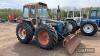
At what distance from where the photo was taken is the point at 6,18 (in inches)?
999

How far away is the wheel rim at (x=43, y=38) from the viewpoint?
23.8ft

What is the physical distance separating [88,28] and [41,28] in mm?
4681

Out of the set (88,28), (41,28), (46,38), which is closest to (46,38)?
(46,38)

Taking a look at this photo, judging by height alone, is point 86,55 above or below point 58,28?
below

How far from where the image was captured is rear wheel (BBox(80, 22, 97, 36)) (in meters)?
10.9

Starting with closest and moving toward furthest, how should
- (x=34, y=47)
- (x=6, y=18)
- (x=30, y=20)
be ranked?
(x=34, y=47) < (x=30, y=20) < (x=6, y=18)

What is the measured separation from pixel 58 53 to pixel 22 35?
7.73ft

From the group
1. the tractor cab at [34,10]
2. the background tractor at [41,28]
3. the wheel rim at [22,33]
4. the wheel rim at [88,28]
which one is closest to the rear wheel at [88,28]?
the wheel rim at [88,28]

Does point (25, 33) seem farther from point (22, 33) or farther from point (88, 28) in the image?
point (88, 28)

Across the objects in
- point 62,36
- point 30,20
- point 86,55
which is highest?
point 30,20

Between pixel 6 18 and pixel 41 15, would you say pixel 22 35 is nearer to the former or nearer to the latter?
pixel 41 15

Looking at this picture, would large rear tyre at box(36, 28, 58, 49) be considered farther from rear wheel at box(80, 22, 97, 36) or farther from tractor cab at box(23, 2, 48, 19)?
rear wheel at box(80, 22, 97, 36)

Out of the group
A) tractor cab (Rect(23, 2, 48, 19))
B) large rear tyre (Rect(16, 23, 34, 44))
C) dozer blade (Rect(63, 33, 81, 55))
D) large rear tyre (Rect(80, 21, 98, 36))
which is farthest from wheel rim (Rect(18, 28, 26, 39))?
large rear tyre (Rect(80, 21, 98, 36))

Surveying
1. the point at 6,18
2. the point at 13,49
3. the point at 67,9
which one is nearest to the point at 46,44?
the point at 13,49
